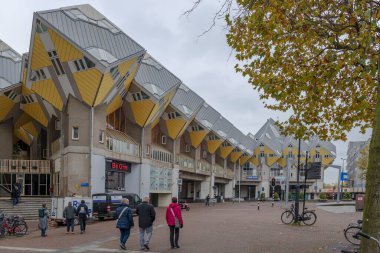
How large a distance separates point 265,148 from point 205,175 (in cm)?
3037

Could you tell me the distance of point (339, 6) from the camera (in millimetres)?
10188

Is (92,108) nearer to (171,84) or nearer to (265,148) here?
(171,84)

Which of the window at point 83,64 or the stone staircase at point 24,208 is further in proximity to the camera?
the window at point 83,64

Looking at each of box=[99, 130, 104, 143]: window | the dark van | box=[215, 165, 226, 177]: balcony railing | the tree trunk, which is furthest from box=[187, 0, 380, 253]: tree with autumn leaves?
box=[215, 165, 226, 177]: balcony railing

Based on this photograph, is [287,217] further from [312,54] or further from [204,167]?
[204,167]

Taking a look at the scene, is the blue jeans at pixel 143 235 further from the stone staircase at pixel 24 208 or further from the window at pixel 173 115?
the window at pixel 173 115

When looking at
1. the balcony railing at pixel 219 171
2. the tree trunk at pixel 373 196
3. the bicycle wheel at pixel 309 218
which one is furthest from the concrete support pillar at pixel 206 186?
the tree trunk at pixel 373 196

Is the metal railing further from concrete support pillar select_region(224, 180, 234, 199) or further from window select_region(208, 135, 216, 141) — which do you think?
concrete support pillar select_region(224, 180, 234, 199)

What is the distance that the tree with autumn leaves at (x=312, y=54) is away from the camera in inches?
392

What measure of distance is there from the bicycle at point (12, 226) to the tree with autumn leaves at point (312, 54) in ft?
42.3

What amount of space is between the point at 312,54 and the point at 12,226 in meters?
15.2

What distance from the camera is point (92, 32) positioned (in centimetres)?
3594

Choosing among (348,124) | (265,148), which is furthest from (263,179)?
(348,124)

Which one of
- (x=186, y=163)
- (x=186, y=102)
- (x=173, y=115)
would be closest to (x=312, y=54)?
(x=173, y=115)
